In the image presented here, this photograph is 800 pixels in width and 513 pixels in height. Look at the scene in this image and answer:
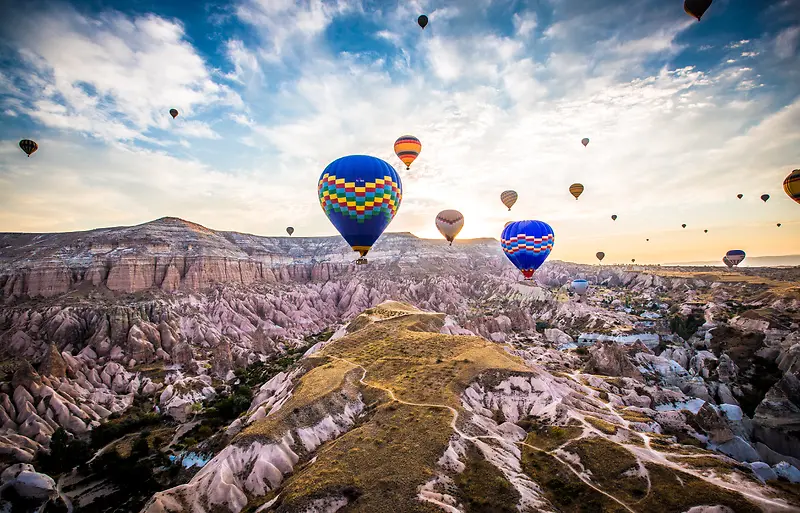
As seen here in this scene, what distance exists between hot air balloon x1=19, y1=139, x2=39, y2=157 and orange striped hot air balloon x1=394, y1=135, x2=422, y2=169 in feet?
135

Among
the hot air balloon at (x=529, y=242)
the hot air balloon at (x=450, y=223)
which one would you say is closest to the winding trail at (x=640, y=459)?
the hot air balloon at (x=529, y=242)

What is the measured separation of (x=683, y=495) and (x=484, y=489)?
8349 millimetres

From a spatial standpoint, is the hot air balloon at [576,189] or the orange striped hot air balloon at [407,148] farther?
the hot air balloon at [576,189]

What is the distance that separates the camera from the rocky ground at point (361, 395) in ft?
56.3

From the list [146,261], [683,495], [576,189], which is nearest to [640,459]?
[683,495]

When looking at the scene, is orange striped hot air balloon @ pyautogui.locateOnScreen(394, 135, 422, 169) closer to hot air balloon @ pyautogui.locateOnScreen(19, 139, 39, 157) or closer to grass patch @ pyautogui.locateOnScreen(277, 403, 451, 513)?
grass patch @ pyautogui.locateOnScreen(277, 403, 451, 513)

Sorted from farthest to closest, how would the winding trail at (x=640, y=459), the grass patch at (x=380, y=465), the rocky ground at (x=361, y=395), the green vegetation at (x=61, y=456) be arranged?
the green vegetation at (x=61, y=456) → the rocky ground at (x=361, y=395) → the grass patch at (x=380, y=465) → the winding trail at (x=640, y=459)

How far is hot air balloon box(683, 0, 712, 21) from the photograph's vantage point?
83.0 feet

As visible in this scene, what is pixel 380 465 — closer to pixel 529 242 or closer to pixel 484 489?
pixel 484 489

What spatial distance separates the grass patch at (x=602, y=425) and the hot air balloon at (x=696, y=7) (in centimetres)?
2860

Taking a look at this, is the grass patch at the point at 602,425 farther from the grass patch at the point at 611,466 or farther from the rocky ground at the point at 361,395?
the grass patch at the point at 611,466

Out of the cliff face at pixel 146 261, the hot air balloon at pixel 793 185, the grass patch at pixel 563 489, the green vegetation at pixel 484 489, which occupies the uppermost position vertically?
the hot air balloon at pixel 793 185

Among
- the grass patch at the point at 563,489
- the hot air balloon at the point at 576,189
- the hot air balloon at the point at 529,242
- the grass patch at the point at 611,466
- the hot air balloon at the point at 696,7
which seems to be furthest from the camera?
the hot air balloon at the point at 576,189

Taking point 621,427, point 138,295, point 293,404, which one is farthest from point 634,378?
point 138,295
